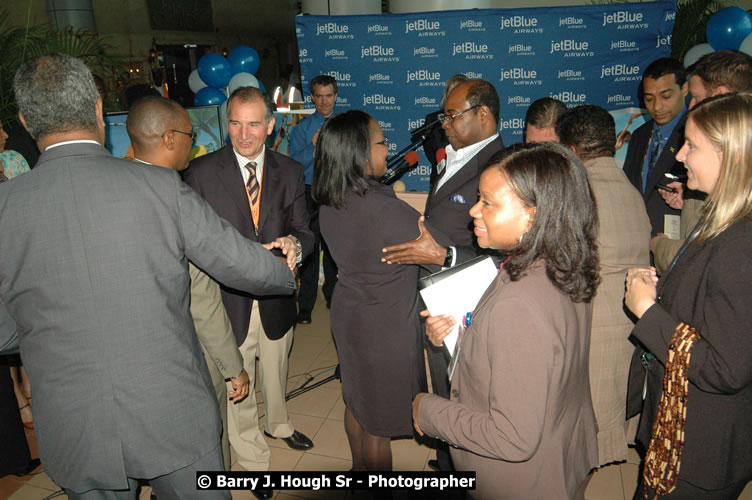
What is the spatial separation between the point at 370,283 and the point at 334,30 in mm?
4493

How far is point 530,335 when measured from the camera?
1.11 metres

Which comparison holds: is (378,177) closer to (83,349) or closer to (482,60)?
(83,349)

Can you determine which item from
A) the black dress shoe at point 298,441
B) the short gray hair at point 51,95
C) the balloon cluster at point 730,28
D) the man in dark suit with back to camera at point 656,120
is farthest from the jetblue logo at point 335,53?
the short gray hair at point 51,95

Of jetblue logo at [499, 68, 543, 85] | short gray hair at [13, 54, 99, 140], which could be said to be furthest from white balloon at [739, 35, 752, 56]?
short gray hair at [13, 54, 99, 140]

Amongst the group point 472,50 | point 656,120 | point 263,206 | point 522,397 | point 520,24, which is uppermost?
point 520,24

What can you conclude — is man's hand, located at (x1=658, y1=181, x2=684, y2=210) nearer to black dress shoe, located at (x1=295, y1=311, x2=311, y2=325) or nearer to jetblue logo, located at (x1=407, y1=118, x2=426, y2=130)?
black dress shoe, located at (x1=295, y1=311, x2=311, y2=325)

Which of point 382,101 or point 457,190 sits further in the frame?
point 382,101

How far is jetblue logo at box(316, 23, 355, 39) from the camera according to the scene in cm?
546

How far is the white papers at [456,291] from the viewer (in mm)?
→ 1539

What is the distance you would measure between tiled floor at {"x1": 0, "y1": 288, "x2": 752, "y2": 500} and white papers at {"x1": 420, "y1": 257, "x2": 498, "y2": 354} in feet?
4.82

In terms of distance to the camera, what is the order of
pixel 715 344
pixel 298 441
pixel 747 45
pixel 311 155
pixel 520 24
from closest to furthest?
pixel 715 344 → pixel 298 441 → pixel 747 45 → pixel 311 155 → pixel 520 24

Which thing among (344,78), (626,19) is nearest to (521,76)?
(626,19)

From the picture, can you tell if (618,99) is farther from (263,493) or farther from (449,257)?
(263,493)

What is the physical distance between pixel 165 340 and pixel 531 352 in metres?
1.02
